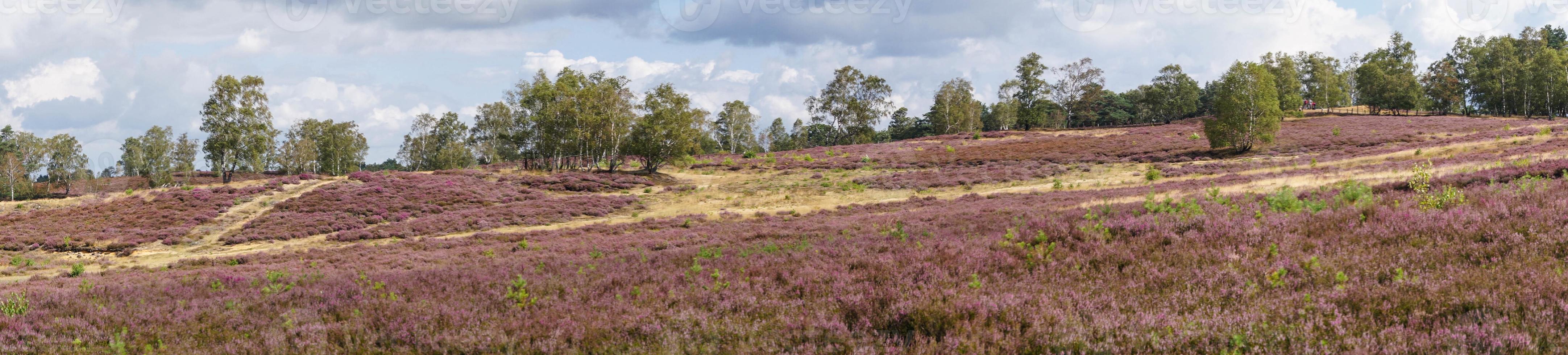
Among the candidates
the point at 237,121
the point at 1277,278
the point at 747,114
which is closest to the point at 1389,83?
the point at 747,114

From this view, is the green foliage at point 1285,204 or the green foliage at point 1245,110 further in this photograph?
the green foliage at point 1245,110

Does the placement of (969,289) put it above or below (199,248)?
above

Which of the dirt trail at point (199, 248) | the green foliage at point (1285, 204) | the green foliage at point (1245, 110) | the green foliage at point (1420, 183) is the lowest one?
the dirt trail at point (199, 248)

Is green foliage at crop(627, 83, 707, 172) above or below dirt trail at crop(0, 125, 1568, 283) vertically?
above

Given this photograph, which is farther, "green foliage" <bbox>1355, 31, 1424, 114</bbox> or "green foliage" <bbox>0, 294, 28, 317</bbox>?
"green foliage" <bbox>1355, 31, 1424, 114</bbox>

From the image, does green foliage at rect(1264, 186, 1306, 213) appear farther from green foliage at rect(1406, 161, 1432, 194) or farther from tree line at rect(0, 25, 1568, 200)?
tree line at rect(0, 25, 1568, 200)

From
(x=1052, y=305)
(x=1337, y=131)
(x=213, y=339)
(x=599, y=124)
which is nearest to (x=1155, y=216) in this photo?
(x=1052, y=305)

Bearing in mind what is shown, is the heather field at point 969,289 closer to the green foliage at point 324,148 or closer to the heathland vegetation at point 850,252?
the heathland vegetation at point 850,252

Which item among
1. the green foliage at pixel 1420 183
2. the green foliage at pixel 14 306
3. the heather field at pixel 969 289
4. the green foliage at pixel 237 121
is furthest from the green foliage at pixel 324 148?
the green foliage at pixel 1420 183

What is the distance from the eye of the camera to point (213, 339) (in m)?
6.90

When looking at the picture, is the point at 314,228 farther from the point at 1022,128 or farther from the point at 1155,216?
the point at 1022,128

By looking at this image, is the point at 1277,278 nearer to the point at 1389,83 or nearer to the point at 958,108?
the point at 958,108

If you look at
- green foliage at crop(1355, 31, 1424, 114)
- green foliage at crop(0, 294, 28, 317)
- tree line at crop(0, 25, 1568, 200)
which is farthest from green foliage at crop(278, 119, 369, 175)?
green foliage at crop(1355, 31, 1424, 114)

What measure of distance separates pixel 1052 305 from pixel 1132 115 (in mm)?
135198
